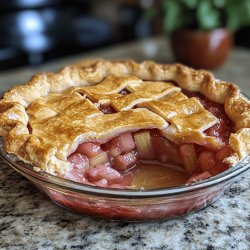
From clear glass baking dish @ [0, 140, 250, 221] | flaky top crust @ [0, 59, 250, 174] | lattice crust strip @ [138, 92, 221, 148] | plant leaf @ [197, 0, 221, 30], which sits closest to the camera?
clear glass baking dish @ [0, 140, 250, 221]

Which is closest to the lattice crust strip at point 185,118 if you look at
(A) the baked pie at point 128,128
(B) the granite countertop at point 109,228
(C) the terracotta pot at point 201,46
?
(A) the baked pie at point 128,128

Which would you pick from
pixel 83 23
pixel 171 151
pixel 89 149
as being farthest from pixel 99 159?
pixel 83 23

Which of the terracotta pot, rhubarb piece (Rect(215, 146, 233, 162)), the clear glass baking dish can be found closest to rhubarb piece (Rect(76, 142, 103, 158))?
the clear glass baking dish

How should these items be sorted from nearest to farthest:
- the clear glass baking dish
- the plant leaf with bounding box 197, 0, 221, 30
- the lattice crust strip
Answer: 1. the clear glass baking dish
2. the lattice crust strip
3. the plant leaf with bounding box 197, 0, 221, 30

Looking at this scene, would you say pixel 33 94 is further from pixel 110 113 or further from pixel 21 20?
pixel 21 20

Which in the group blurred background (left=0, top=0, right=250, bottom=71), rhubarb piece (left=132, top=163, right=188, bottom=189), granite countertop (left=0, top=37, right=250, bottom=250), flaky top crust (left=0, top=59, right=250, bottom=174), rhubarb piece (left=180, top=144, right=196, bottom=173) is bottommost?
blurred background (left=0, top=0, right=250, bottom=71)

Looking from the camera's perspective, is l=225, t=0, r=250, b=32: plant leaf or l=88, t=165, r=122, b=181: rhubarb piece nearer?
l=88, t=165, r=122, b=181: rhubarb piece

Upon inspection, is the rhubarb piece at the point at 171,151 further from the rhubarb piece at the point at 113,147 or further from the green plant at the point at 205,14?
the green plant at the point at 205,14

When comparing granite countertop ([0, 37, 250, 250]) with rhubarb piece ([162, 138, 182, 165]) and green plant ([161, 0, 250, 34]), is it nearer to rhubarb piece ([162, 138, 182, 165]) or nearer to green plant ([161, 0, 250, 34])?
rhubarb piece ([162, 138, 182, 165])

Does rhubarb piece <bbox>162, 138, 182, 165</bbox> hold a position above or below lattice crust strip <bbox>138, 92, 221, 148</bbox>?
below
